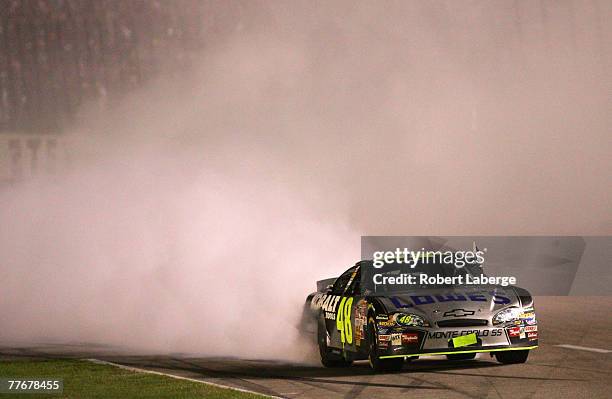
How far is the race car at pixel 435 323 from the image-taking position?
1084 cm

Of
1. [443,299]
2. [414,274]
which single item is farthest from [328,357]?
[443,299]

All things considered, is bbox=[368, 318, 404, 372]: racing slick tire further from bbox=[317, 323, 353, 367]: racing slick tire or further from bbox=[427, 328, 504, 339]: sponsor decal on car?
bbox=[317, 323, 353, 367]: racing slick tire

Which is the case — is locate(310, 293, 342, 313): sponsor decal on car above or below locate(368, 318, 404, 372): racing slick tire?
above

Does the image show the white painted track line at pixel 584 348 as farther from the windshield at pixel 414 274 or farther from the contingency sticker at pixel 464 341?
the contingency sticker at pixel 464 341

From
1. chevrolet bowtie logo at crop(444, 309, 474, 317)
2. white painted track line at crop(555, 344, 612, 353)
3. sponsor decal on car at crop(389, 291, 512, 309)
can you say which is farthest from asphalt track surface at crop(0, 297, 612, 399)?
sponsor decal on car at crop(389, 291, 512, 309)

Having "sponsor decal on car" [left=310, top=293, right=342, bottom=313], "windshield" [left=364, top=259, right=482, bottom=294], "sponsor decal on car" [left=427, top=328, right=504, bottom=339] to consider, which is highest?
"windshield" [left=364, top=259, right=482, bottom=294]

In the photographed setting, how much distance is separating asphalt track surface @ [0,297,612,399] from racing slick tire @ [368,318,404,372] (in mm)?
126

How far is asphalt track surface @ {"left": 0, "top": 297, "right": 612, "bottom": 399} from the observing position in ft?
31.1

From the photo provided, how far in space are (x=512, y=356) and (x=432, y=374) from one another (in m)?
1.10

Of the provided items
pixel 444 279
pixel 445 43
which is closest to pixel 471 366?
pixel 444 279

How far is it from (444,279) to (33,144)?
3281 cm

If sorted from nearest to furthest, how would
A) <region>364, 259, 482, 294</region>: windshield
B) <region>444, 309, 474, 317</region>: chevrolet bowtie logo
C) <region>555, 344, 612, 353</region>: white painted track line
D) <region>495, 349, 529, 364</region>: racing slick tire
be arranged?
<region>444, 309, 474, 317</region>: chevrolet bowtie logo < <region>495, 349, 529, 364</region>: racing slick tire < <region>364, 259, 482, 294</region>: windshield < <region>555, 344, 612, 353</region>: white painted track line

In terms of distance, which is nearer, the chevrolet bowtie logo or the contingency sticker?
the contingency sticker

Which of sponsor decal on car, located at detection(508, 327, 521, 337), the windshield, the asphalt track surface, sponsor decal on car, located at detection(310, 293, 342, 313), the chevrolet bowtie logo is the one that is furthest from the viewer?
sponsor decal on car, located at detection(310, 293, 342, 313)
